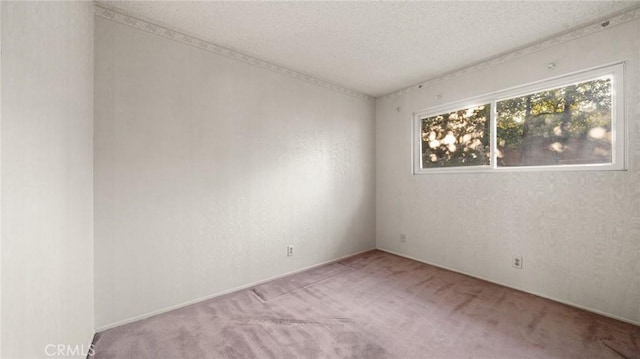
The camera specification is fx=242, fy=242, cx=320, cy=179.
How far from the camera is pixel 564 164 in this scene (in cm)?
241

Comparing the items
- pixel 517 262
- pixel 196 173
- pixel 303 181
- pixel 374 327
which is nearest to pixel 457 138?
pixel 517 262

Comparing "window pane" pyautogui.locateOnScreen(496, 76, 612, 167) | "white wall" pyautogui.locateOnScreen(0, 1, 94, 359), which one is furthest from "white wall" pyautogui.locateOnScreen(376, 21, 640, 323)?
"white wall" pyautogui.locateOnScreen(0, 1, 94, 359)

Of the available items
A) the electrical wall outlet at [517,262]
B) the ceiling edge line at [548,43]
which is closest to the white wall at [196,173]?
the ceiling edge line at [548,43]

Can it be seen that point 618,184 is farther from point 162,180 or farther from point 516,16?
point 162,180

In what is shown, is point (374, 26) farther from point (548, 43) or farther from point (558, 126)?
point (558, 126)

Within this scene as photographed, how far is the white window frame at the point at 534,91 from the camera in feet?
6.92

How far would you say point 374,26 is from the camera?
2.20 m

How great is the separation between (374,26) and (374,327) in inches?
103

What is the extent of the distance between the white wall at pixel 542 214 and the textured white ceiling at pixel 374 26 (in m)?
0.34

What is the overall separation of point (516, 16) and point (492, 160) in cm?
148

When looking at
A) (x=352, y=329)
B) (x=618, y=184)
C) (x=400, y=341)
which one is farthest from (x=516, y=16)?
(x=352, y=329)

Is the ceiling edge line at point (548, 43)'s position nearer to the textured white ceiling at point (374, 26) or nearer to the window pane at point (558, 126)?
the textured white ceiling at point (374, 26)

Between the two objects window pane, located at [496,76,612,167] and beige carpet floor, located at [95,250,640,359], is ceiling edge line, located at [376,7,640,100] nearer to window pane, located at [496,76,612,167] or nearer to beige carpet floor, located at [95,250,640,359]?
window pane, located at [496,76,612,167]

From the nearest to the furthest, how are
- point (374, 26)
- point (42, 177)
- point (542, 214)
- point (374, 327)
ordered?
point (42, 177), point (374, 327), point (374, 26), point (542, 214)
